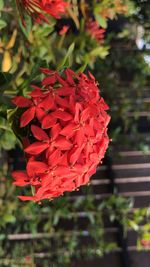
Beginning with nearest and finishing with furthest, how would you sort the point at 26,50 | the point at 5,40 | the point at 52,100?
the point at 52,100
the point at 5,40
the point at 26,50

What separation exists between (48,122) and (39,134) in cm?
3

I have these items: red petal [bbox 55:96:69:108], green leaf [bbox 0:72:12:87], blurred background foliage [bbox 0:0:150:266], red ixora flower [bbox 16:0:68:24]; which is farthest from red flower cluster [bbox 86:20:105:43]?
red petal [bbox 55:96:69:108]

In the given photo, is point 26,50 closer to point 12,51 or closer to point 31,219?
point 12,51

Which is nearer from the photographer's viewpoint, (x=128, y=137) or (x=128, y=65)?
(x=128, y=137)

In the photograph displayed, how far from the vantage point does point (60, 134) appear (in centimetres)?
80

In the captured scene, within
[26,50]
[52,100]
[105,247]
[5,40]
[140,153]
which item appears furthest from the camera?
[140,153]

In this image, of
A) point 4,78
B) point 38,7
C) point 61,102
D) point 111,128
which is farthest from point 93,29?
point 61,102

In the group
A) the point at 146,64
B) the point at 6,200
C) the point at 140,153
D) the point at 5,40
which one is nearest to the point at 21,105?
the point at 5,40

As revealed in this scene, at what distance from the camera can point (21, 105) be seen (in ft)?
2.73

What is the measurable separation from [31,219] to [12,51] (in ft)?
2.76

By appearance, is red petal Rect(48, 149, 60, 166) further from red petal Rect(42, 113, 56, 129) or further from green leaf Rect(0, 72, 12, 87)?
green leaf Rect(0, 72, 12, 87)

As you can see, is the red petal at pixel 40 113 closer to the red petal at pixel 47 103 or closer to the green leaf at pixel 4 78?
the red petal at pixel 47 103

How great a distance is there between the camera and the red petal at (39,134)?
798 mm

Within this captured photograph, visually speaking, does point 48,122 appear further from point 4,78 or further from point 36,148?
point 4,78
